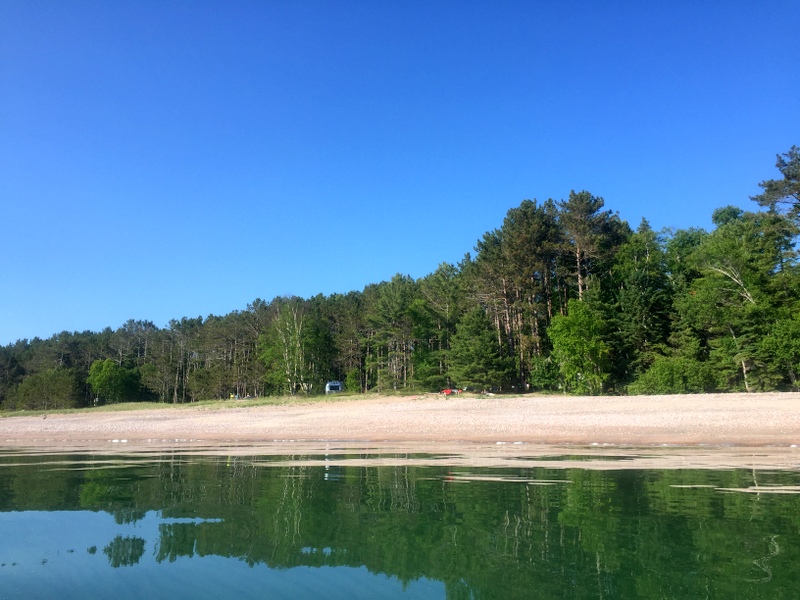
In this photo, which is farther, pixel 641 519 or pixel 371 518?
pixel 371 518

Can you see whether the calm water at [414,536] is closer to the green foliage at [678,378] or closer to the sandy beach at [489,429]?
the sandy beach at [489,429]

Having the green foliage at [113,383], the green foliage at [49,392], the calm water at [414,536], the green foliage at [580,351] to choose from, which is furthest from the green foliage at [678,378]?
the green foliage at [49,392]

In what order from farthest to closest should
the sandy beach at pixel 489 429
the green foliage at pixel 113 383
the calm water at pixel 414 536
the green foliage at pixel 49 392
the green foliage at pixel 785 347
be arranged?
the green foliage at pixel 113 383
the green foliage at pixel 49 392
the green foliage at pixel 785 347
the sandy beach at pixel 489 429
the calm water at pixel 414 536

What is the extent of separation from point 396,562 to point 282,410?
3307 cm

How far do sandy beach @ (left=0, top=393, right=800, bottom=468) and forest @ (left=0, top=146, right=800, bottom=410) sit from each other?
10.1m

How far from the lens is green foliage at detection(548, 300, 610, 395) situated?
41.5 m

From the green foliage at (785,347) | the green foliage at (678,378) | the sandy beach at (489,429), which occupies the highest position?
the green foliage at (785,347)

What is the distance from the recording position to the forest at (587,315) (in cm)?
3922

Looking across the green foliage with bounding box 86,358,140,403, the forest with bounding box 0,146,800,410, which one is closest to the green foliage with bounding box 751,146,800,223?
the forest with bounding box 0,146,800,410

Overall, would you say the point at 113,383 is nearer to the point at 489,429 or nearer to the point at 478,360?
the point at 478,360

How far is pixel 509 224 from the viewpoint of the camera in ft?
177

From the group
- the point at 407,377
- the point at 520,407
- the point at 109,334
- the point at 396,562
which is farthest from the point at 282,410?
the point at 109,334

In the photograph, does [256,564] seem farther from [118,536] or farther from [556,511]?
[556,511]

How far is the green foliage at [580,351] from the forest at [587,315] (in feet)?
0.36
